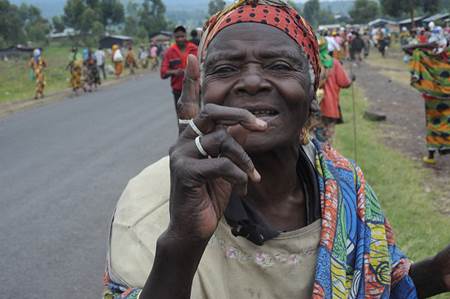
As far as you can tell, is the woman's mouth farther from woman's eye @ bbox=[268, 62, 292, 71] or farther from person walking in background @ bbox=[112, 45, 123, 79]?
person walking in background @ bbox=[112, 45, 123, 79]

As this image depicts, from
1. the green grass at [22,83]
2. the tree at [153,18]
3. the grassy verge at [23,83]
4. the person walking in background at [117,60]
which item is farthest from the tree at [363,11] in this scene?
the person walking in background at [117,60]

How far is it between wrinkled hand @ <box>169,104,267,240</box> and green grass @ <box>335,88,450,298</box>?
10.1ft

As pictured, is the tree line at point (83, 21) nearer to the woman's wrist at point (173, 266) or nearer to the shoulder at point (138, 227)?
the shoulder at point (138, 227)

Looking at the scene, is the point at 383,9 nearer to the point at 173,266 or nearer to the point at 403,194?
the point at 403,194

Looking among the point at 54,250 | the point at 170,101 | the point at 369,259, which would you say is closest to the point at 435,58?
the point at 54,250

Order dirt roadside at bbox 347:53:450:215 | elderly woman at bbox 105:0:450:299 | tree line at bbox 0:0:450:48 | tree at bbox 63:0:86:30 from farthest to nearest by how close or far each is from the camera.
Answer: tree at bbox 63:0:86:30
tree line at bbox 0:0:450:48
dirt roadside at bbox 347:53:450:215
elderly woman at bbox 105:0:450:299

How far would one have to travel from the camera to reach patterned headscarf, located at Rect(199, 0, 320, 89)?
1.62 meters

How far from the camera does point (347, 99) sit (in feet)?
48.3

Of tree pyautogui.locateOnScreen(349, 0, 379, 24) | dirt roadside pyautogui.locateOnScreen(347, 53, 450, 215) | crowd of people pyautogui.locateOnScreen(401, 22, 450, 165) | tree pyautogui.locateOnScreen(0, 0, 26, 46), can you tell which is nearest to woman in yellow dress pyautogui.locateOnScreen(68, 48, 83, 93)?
dirt roadside pyautogui.locateOnScreen(347, 53, 450, 215)

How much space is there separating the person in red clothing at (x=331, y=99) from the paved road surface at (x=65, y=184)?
8.02ft

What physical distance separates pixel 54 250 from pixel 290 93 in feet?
12.4

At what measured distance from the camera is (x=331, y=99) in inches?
251

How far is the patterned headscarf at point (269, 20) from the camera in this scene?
1.62 metres

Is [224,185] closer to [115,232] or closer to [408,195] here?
[115,232]
